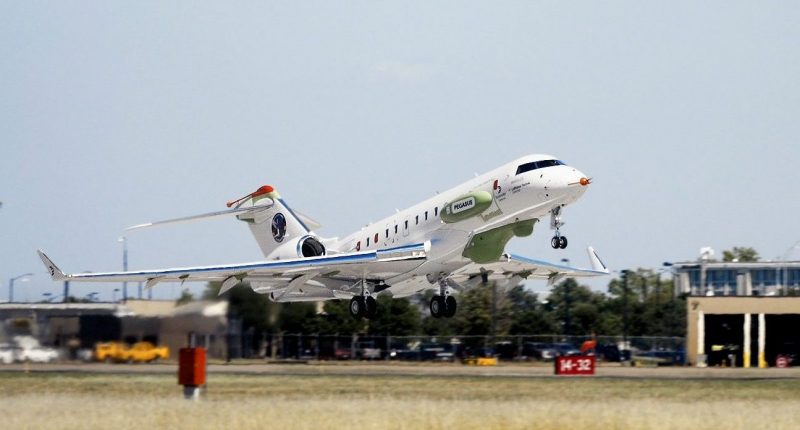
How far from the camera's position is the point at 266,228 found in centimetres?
4834

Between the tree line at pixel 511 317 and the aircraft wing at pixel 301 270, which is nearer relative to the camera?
the aircraft wing at pixel 301 270

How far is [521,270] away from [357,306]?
671 cm

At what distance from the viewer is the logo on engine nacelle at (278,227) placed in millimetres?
47688

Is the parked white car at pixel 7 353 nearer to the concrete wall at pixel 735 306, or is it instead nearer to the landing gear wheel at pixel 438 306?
the landing gear wheel at pixel 438 306

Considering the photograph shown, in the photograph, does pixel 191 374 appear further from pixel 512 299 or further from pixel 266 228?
pixel 512 299

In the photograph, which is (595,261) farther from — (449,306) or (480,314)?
(480,314)

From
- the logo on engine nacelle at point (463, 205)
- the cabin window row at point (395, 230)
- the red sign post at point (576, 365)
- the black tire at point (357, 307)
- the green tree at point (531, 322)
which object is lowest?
the green tree at point (531, 322)

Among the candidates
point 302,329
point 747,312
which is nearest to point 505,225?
point 302,329

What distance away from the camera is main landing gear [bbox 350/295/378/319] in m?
42.5

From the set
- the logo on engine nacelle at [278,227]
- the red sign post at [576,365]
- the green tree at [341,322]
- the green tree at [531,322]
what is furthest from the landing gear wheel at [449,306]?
the green tree at [531,322]

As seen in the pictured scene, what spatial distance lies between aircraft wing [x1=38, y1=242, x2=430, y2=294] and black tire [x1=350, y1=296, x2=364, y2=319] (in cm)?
83

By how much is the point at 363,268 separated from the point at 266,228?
7556mm

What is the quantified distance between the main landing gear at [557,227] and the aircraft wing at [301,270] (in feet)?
15.8

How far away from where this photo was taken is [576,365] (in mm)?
44375
